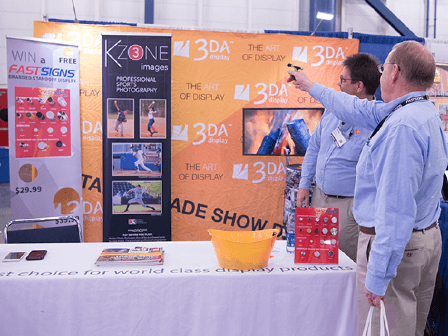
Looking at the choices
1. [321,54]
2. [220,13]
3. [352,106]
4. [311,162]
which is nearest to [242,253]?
[352,106]

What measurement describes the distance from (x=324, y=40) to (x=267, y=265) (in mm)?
3235

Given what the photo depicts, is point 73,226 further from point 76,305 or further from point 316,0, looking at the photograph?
point 316,0

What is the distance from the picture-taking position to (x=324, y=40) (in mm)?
4160

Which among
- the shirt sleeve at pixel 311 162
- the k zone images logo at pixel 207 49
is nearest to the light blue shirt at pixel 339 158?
the shirt sleeve at pixel 311 162

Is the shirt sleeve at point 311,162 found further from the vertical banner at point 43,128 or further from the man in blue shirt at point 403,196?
the vertical banner at point 43,128

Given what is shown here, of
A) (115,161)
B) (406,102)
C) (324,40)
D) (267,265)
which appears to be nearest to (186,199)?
(115,161)

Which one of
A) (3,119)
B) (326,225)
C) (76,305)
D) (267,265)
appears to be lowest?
(76,305)

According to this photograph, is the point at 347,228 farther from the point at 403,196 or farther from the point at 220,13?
the point at 220,13

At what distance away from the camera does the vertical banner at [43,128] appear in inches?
136

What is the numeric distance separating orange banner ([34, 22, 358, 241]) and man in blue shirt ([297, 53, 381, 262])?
1.85m

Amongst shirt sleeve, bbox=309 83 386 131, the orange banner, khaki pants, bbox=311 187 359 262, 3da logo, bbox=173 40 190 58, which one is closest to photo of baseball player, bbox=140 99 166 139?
the orange banner

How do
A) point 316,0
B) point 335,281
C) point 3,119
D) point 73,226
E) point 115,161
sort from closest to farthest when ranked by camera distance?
1. point 335,281
2. point 73,226
3. point 115,161
4. point 316,0
5. point 3,119

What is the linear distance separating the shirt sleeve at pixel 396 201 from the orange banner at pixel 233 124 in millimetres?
2999

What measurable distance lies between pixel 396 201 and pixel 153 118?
9.73ft
